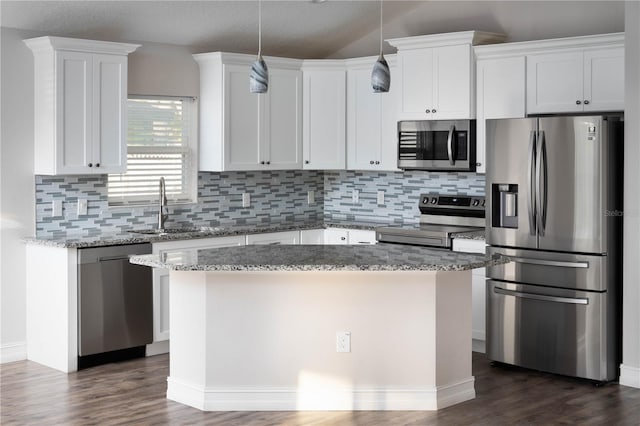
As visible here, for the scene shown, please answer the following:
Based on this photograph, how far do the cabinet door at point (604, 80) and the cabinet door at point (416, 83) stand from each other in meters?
1.33

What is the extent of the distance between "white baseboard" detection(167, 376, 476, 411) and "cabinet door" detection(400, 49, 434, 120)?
275 cm

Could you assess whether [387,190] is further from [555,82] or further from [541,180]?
[541,180]

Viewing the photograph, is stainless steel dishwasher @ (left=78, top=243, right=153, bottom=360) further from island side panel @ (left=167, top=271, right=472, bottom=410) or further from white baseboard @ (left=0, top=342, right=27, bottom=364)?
island side panel @ (left=167, top=271, right=472, bottom=410)

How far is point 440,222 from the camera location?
7.41 metres

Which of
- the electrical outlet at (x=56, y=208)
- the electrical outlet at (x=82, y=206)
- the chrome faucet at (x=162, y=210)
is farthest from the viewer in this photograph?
the chrome faucet at (x=162, y=210)

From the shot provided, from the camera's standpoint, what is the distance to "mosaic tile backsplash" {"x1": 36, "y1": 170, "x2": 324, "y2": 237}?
6.56 metres

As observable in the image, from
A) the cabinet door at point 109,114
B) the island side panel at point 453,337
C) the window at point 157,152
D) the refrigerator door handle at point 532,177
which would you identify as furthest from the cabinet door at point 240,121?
the island side panel at point 453,337

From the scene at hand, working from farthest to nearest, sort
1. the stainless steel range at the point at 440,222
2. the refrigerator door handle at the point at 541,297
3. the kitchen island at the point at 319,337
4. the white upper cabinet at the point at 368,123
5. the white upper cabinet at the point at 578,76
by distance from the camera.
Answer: the white upper cabinet at the point at 368,123
the stainless steel range at the point at 440,222
the white upper cabinet at the point at 578,76
the refrigerator door handle at the point at 541,297
the kitchen island at the point at 319,337

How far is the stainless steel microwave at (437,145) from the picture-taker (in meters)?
6.91

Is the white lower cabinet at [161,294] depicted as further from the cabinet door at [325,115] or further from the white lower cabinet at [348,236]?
the cabinet door at [325,115]

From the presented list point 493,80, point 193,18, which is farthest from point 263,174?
point 493,80

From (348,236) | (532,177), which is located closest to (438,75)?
(532,177)

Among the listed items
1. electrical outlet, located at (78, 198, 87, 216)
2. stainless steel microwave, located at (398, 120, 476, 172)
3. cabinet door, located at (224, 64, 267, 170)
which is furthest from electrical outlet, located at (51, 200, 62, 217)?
stainless steel microwave, located at (398, 120, 476, 172)

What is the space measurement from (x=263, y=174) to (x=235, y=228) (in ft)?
3.47
